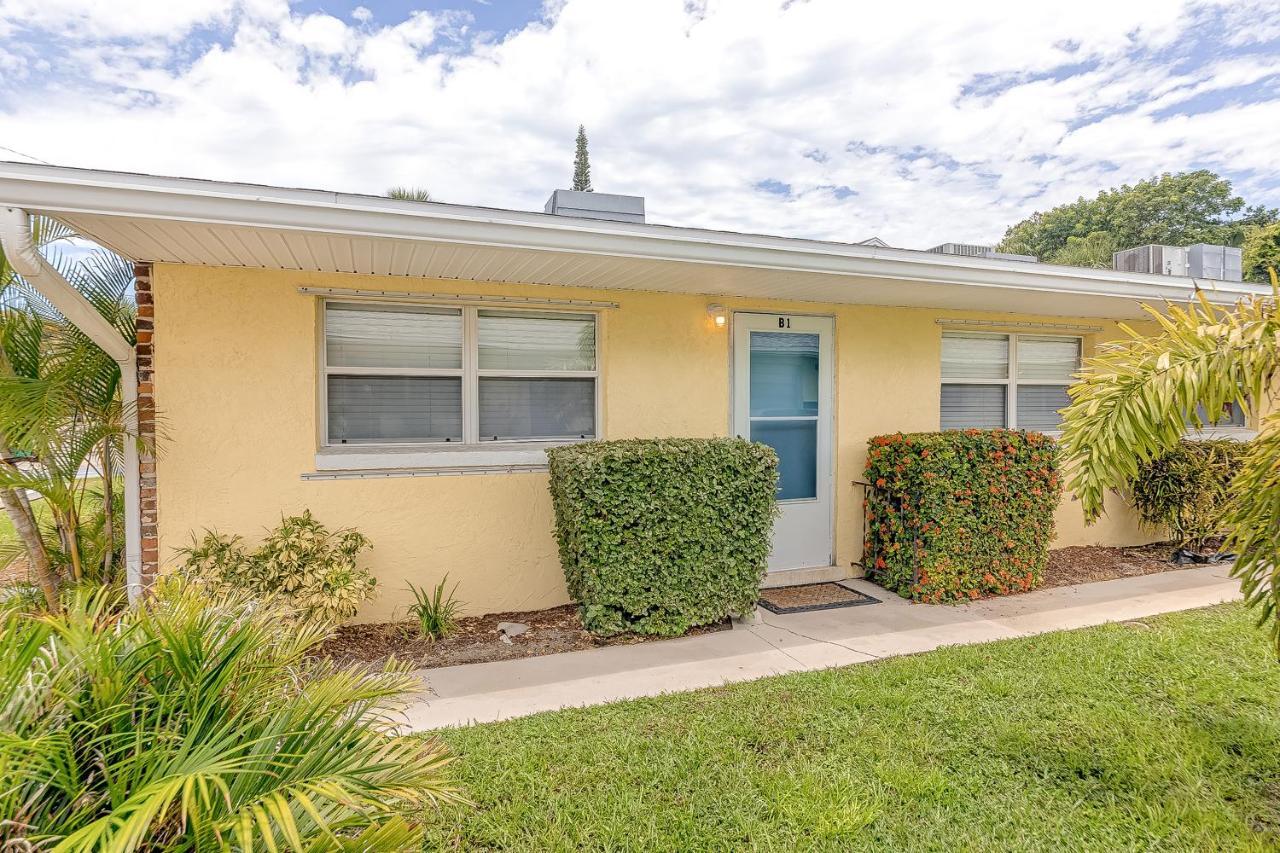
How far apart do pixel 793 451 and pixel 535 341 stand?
2.75 meters

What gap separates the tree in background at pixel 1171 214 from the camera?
34406mm

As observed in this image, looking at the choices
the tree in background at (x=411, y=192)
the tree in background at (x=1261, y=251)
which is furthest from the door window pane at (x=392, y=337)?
the tree in background at (x=1261, y=251)

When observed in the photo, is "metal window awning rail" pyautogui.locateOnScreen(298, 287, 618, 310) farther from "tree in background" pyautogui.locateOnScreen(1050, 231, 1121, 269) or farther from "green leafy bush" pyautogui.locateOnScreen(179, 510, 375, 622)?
"tree in background" pyautogui.locateOnScreen(1050, 231, 1121, 269)

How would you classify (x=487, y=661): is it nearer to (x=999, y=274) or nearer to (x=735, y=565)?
(x=735, y=565)

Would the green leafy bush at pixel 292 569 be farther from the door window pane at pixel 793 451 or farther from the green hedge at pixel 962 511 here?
the green hedge at pixel 962 511

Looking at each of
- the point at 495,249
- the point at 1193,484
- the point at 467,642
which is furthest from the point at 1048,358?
the point at 467,642

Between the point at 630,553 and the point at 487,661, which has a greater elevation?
the point at 630,553

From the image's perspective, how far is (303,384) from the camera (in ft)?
15.2

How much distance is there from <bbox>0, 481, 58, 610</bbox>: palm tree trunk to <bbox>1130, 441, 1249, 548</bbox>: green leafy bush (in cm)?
970

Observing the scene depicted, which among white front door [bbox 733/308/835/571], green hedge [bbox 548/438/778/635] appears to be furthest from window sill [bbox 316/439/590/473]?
white front door [bbox 733/308/835/571]

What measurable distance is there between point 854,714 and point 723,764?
0.92m

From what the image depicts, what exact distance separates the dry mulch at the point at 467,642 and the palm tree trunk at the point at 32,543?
5.65 feet

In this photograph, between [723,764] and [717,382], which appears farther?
[717,382]

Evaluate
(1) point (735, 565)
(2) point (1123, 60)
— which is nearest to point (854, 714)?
(1) point (735, 565)
